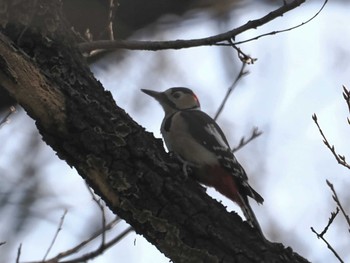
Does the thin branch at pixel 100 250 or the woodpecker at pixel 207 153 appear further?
the woodpecker at pixel 207 153

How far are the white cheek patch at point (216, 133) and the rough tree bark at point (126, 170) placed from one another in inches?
44.0

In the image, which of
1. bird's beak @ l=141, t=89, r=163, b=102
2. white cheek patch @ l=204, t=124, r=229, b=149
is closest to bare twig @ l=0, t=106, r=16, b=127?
white cheek patch @ l=204, t=124, r=229, b=149

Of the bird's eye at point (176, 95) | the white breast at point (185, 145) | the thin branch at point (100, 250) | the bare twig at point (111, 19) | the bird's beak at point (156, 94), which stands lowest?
the thin branch at point (100, 250)

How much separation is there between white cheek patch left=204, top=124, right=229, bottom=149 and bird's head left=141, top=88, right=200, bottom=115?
1.69 ft

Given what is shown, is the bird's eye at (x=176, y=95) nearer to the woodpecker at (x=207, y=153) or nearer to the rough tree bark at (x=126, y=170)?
the woodpecker at (x=207, y=153)

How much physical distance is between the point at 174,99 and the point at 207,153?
921mm

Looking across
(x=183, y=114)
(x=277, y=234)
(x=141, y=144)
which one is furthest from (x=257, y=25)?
(x=277, y=234)

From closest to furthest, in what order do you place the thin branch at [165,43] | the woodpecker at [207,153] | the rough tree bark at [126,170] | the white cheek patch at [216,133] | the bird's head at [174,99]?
the rough tree bark at [126,170] < the thin branch at [165,43] < the woodpecker at [207,153] < the white cheek patch at [216,133] < the bird's head at [174,99]

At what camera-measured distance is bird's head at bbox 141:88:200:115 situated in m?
4.37

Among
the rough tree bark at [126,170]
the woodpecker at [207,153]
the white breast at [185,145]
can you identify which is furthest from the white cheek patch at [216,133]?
the rough tree bark at [126,170]

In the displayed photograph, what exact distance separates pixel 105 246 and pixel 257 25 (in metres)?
1.45

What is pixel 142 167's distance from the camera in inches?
98.4

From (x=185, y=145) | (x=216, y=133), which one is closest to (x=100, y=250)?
(x=185, y=145)

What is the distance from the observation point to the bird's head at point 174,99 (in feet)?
14.3
